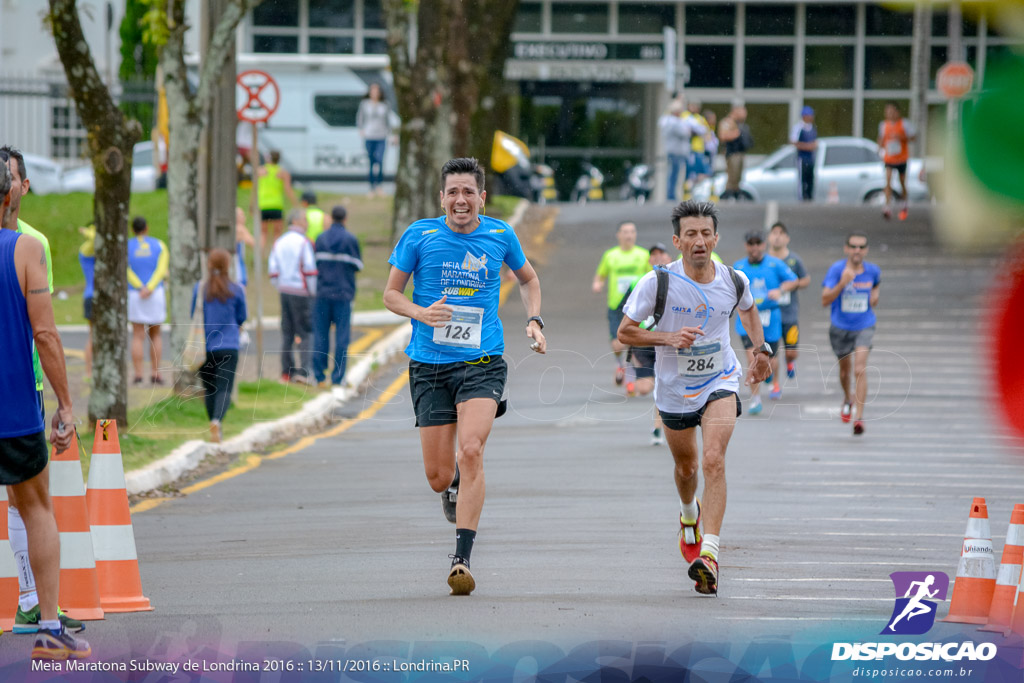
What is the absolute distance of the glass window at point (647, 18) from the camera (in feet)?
37.7

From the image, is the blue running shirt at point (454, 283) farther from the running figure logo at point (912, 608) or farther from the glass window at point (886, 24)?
the running figure logo at point (912, 608)

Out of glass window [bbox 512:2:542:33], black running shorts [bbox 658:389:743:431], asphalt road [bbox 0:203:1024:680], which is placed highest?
glass window [bbox 512:2:542:33]

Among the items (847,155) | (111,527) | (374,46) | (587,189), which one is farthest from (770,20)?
(374,46)

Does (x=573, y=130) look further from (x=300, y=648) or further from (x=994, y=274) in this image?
(x=994, y=274)

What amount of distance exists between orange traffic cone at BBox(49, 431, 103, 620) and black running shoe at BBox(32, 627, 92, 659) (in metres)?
0.75

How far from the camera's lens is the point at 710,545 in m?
6.31

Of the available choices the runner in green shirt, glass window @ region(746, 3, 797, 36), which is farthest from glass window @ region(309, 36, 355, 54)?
glass window @ region(746, 3, 797, 36)

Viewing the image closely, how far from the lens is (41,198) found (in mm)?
30828

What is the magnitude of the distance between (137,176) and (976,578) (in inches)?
1186

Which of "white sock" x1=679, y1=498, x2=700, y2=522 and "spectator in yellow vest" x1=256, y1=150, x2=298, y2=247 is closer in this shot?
"white sock" x1=679, y1=498, x2=700, y2=522

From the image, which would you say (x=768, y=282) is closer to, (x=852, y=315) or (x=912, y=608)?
(x=852, y=315)

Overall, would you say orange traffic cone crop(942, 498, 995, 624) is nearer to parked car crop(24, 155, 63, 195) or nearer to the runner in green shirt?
the runner in green shirt

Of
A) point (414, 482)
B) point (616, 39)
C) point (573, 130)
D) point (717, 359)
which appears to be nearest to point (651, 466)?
point (414, 482)

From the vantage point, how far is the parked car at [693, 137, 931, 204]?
26.0m
